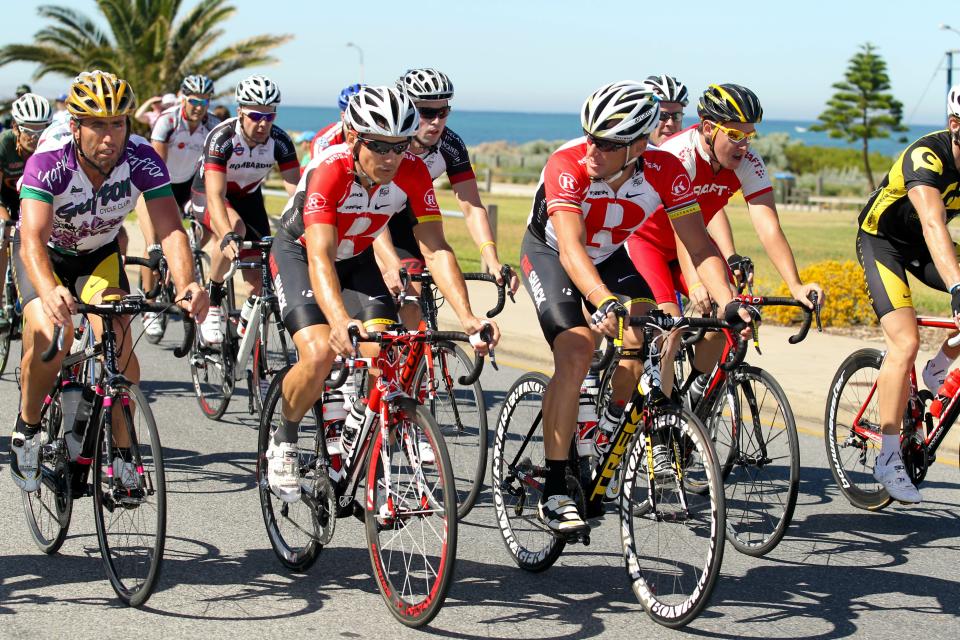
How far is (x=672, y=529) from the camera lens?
16.8ft

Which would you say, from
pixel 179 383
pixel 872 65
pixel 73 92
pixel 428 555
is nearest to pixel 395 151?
pixel 73 92

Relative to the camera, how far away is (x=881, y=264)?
687 centimetres

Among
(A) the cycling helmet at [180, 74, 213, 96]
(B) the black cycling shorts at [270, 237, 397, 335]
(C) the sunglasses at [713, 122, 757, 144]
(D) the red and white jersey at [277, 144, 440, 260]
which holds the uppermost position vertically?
(A) the cycling helmet at [180, 74, 213, 96]

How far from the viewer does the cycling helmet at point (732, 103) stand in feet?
22.0

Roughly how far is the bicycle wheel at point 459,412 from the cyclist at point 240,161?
7.06 feet

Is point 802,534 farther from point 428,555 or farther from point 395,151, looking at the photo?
point 395,151

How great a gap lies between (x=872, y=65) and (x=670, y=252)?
58716 mm

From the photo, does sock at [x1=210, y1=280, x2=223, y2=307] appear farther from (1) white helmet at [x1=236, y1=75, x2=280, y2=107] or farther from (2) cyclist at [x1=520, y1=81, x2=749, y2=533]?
(2) cyclist at [x1=520, y1=81, x2=749, y2=533]

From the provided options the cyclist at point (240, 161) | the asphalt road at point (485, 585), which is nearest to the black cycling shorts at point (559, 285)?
the asphalt road at point (485, 585)

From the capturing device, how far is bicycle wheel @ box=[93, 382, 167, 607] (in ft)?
16.7

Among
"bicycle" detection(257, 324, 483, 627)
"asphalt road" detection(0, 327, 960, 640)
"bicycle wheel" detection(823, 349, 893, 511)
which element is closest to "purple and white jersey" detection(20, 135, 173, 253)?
"bicycle" detection(257, 324, 483, 627)

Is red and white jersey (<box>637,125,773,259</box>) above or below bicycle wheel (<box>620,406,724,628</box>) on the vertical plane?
above

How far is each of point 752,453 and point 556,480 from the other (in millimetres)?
1229

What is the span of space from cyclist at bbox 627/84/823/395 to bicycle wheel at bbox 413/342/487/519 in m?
1.11
